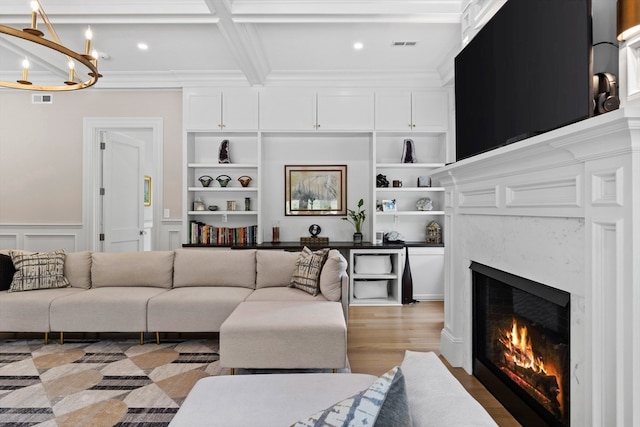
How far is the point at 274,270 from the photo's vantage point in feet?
12.6

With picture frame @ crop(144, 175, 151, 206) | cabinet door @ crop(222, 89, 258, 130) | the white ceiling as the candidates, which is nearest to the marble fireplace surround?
the white ceiling

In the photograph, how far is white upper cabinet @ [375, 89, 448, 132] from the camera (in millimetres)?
4953

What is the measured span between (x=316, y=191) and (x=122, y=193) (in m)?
2.72

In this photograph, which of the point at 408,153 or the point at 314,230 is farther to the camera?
the point at 314,230

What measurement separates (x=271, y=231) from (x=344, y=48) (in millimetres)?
2478

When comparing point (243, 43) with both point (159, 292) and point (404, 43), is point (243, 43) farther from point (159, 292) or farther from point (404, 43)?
point (159, 292)

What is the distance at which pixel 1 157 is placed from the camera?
16.8 feet

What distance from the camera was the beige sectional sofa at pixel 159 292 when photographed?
10.6 ft

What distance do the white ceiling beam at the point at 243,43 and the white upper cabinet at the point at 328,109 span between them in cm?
43

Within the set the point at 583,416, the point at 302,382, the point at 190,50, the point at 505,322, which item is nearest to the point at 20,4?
the point at 190,50

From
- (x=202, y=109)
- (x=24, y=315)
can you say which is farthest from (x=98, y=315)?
(x=202, y=109)

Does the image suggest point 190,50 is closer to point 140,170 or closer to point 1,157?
point 140,170

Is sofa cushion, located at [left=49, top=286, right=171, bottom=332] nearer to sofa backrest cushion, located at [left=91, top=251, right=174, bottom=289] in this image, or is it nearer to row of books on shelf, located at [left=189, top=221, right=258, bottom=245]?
sofa backrest cushion, located at [left=91, top=251, right=174, bottom=289]

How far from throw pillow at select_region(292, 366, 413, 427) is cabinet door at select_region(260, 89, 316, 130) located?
4375 millimetres
